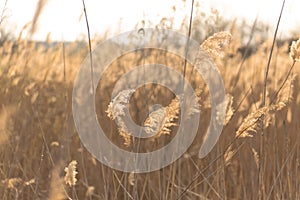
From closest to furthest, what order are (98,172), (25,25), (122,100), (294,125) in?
1. (122,100)
2. (25,25)
3. (98,172)
4. (294,125)

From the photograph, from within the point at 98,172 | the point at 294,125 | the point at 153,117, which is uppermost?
the point at 153,117

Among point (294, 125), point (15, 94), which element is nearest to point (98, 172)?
point (15, 94)

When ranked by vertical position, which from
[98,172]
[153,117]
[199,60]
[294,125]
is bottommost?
[98,172]

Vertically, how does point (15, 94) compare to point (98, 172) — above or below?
above

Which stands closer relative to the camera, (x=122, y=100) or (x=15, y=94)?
(x=122, y=100)

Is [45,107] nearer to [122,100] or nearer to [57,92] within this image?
[57,92]

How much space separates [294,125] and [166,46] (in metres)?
0.79

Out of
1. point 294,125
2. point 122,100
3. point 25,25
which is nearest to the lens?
point 122,100

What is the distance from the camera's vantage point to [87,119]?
255 cm

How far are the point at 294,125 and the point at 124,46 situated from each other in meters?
1.18

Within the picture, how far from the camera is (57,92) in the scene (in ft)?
9.68

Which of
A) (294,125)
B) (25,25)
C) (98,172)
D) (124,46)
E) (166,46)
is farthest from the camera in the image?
(124,46)

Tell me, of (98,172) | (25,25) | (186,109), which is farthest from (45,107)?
(186,109)

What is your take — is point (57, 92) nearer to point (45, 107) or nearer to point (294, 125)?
point (45, 107)
